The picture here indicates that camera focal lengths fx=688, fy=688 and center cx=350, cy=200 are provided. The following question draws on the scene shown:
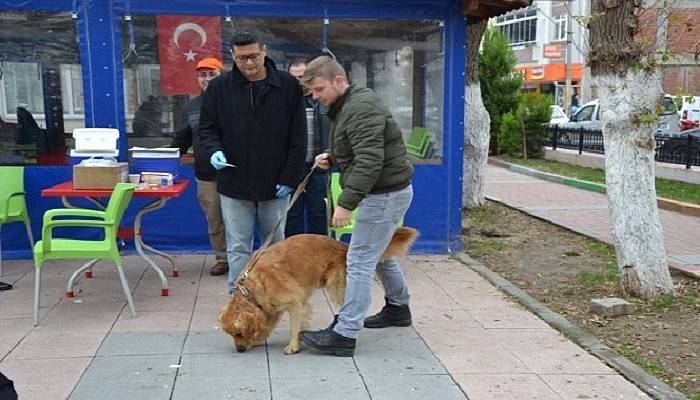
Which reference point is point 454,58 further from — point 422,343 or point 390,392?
point 390,392

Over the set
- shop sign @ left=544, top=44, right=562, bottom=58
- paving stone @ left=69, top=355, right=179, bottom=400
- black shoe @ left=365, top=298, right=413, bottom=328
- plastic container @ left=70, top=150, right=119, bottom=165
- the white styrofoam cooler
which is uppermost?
shop sign @ left=544, top=44, right=562, bottom=58

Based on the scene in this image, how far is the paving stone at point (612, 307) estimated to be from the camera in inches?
199

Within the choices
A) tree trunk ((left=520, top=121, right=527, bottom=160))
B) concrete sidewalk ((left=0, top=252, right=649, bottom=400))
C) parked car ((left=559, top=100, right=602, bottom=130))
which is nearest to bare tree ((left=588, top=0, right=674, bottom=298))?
concrete sidewalk ((left=0, top=252, right=649, bottom=400))

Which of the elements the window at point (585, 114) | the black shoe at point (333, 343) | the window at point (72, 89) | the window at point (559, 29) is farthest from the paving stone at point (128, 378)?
the window at point (559, 29)

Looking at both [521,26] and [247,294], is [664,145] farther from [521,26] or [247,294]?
[521,26]

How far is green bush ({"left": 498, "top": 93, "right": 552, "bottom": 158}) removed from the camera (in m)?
17.8

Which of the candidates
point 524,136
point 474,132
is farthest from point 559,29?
point 474,132

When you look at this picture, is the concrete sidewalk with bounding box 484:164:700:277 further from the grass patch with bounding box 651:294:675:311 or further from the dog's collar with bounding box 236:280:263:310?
the dog's collar with bounding box 236:280:263:310

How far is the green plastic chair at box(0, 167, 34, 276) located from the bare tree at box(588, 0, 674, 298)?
4.97m

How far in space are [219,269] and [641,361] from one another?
11.5 ft

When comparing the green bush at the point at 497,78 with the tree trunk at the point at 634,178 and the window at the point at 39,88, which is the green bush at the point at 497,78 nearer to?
the tree trunk at the point at 634,178

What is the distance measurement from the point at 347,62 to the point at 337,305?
3187mm

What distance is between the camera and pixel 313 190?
6.37 metres

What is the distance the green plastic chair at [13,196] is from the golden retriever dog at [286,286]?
9.48ft
